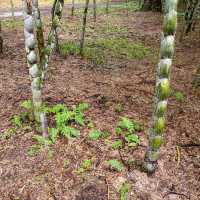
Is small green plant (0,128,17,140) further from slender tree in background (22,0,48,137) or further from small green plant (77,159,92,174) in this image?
small green plant (77,159,92,174)

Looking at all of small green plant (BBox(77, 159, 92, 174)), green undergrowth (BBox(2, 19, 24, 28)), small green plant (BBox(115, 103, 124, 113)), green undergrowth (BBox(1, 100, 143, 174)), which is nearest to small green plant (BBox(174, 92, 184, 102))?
small green plant (BBox(115, 103, 124, 113))

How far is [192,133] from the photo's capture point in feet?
23.7

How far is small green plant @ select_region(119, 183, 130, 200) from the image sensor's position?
17.8ft

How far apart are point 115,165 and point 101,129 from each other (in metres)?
1.27

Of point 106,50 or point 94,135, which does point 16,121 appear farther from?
point 106,50

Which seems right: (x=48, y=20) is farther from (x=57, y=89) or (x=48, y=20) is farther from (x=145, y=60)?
(x=57, y=89)

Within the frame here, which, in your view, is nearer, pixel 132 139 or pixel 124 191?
pixel 124 191

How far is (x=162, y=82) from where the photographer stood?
4926mm

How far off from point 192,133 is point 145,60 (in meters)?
5.76

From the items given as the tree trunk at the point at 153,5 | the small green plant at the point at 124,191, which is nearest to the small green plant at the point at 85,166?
the small green plant at the point at 124,191

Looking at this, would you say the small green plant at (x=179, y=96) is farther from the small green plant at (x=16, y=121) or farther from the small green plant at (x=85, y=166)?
the small green plant at (x=16, y=121)

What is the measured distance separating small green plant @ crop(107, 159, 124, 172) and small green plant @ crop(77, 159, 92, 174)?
379 millimetres

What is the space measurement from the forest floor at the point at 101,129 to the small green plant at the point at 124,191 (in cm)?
7

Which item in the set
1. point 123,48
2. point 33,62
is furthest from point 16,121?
point 123,48
